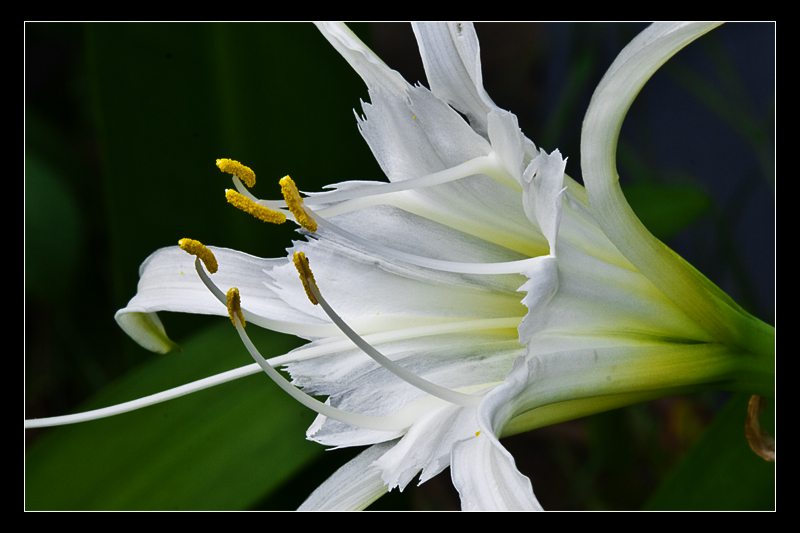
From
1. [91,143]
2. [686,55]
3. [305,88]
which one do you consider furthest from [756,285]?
[91,143]

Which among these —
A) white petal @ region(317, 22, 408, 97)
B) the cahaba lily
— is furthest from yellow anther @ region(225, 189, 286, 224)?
white petal @ region(317, 22, 408, 97)

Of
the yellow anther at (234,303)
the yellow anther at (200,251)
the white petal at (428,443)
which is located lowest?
the white petal at (428,443)

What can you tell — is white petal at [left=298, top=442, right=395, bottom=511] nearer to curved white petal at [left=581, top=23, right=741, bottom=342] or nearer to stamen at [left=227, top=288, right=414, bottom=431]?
stamen at [left=227, top=288, right=414, bottom=431]

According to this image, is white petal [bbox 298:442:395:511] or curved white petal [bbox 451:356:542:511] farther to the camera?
white petal [bbox 298:442:395:511]

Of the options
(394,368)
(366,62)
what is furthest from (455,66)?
(394,368)

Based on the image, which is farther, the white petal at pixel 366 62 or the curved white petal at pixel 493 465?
the white petal at pixel 366 62

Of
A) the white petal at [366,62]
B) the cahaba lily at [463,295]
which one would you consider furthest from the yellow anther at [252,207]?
the white petal at [366,62]

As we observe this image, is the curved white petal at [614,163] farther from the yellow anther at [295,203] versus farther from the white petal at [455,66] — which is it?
the yellow anther at [295,203]
